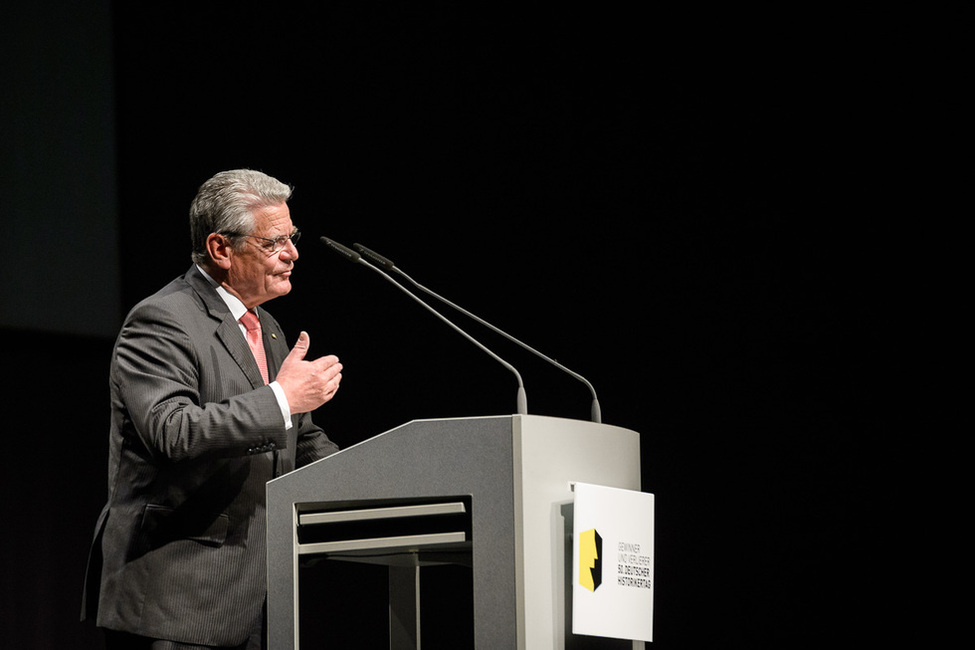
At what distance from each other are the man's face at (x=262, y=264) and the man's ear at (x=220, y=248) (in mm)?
11

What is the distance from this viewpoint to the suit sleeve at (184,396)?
196 cm

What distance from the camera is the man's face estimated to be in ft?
7.70

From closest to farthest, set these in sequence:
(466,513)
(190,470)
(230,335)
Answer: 1. (466,513)
2. (190,470)
3. (230,335)

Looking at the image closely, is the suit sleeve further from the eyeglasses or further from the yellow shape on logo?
the yellow shape on logo

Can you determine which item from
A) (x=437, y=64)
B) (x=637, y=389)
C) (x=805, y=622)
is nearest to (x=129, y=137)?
(x=437, y=64)

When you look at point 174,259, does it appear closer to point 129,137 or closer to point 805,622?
point 129,137

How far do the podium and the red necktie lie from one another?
56 centimetres

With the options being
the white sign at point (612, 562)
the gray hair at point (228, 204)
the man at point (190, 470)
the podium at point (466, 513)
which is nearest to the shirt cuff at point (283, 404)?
the man at point (190, 470)

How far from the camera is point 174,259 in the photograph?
4.30 metres

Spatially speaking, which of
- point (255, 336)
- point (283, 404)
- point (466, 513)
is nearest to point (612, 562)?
point (466, 513)

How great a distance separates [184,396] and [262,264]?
1.29 ft

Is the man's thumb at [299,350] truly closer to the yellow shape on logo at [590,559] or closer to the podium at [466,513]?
the podium at [466,513]

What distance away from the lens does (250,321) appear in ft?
7.93

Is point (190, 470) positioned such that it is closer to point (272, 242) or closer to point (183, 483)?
point (183, 483)
